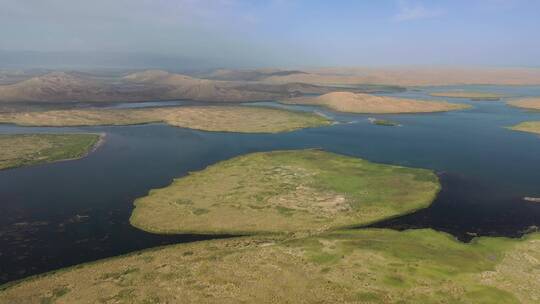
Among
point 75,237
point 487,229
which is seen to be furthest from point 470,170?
point 75,237

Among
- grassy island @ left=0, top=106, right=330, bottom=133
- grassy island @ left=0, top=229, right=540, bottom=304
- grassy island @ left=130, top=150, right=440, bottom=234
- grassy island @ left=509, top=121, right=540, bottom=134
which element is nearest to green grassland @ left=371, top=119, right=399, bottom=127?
grassy island @ left=0, top=106, right=330, bottom=133

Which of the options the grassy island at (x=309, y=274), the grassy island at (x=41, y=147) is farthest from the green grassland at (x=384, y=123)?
the grassy island at (x=309, y=274)

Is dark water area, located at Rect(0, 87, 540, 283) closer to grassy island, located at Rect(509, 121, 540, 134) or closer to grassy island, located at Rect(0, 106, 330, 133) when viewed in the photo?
grassy island, located at Rect(509, 121, 540, 134)

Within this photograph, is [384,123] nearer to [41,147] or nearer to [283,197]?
[283,197]

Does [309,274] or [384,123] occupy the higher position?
[384,123]

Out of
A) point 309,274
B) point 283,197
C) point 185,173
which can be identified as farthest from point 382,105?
point 309,274
